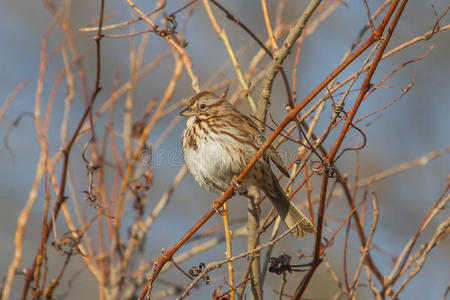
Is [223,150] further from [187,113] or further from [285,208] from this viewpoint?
[285,208]

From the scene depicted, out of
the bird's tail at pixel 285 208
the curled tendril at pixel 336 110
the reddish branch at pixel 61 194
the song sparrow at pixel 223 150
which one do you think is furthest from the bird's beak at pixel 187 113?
the curled tendril at pixel 336 110

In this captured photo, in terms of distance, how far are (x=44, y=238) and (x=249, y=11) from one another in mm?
6749

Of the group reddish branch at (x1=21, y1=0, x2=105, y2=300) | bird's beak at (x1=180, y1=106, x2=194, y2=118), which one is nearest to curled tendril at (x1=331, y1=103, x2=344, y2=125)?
reddish branch at (x1=21, y1=0, x2=105, y2=300)

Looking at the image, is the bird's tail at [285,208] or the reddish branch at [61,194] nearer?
the reddish branch at [61,194]

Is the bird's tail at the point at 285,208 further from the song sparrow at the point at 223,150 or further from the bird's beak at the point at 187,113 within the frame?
the bird's beak at the point at 187,113

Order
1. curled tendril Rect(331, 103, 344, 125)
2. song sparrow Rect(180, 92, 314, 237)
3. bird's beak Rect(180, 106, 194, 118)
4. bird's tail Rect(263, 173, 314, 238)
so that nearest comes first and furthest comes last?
1. curled tendril Rect(331, 103, 344, 125)
2. bird's tail Rect(263, 173, 314, 238)
3. song sparrow Rect(180, 92, 314, 237)
4. bird's beak Rect(180, 106, 194, 118)

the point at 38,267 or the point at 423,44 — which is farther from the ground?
the point at 423,44

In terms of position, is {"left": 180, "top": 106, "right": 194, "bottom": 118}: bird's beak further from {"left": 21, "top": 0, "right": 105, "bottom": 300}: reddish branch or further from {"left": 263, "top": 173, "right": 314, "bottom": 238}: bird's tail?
{"left": 21, "top": 0, "right": 105, "bottom": 300}: reddish branch

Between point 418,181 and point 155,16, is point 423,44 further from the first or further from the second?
point 155,16

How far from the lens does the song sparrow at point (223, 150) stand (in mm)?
4504

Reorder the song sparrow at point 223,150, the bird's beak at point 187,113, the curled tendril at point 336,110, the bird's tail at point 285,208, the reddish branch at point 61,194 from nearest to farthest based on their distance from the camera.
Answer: the curled tendril at point 336,110 < the reddish branch at point 61,194 < the bird's tail at point 285,208 < the song sparrow at point 223,150 < the bird's beak at point 187,113

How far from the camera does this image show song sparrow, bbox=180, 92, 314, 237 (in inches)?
Answer: 177

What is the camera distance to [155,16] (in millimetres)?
4445

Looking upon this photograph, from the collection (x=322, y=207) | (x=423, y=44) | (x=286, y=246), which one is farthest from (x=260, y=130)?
(x=423, y=44)
